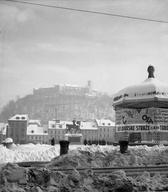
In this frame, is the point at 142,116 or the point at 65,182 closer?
the point at 65,182

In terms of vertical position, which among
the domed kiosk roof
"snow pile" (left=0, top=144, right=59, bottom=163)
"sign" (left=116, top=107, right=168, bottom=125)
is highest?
the domed kiosk roof

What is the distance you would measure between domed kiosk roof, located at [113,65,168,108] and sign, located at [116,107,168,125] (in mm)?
506

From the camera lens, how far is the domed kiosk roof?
2991 cm

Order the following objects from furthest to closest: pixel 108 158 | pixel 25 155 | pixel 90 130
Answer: pixel 90 130 → pixel 25 155 → pixel 108 158

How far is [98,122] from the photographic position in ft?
346

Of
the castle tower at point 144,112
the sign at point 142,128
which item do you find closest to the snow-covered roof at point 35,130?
the castle tower at point 144,112

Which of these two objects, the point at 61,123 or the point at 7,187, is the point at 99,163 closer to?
the point at 7,187

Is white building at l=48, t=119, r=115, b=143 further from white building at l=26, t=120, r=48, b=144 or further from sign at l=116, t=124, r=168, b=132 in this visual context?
sign at l=116, t=124, r=168, b=132

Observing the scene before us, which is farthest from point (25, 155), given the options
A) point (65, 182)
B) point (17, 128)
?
point (17, 128)

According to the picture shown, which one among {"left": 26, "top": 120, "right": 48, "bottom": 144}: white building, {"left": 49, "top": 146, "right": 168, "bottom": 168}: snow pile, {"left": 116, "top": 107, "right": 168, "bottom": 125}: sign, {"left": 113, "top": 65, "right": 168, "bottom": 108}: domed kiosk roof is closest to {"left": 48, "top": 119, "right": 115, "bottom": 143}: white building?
{"left": 26, "top": 120, "right": 48, "bottom": 144}: white building

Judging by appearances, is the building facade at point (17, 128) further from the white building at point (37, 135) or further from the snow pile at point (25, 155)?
the snow pile at point (25, 155)

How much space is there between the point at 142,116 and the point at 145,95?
2.04 metres

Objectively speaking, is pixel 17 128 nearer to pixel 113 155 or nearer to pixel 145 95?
pixel 145 95

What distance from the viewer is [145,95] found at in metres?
30.6
